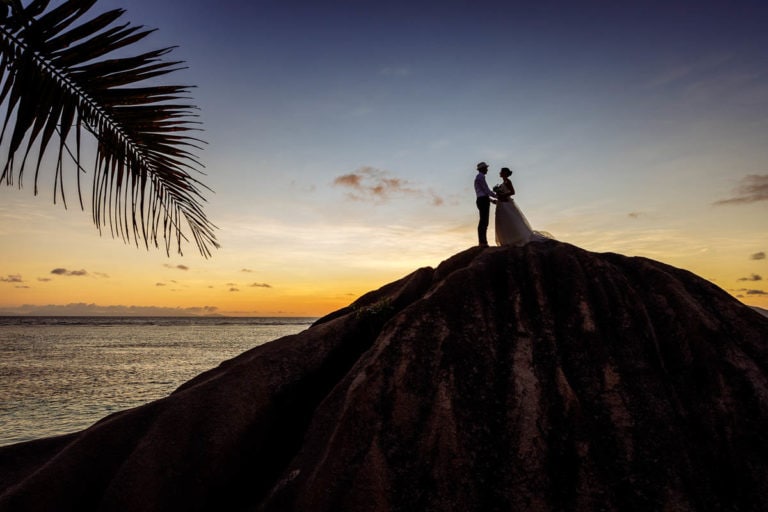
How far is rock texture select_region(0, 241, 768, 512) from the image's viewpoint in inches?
276

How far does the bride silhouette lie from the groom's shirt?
0.78ft

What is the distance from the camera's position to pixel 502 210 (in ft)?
45.5

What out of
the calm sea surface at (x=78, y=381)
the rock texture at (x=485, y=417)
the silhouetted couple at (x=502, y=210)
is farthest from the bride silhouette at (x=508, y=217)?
the calm sea surface at (x=78, y=381)

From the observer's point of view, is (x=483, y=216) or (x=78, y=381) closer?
(x=483, y=216)

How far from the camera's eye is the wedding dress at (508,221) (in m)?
13.5

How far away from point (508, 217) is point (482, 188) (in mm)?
1146

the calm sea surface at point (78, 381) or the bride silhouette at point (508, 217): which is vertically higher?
the bride silhouette at point (508, 217)

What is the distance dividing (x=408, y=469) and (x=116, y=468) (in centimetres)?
525

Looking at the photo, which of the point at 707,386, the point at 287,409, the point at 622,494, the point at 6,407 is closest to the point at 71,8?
the point at 287,409

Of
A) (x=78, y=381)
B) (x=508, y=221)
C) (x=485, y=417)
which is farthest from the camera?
(x=78, y=381)

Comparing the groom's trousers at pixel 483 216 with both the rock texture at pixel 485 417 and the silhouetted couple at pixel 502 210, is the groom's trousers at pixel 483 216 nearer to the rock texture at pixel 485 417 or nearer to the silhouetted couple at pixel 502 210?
the silhouetted couple at pixel 502 210

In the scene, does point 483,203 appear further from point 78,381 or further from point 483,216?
point 78,381

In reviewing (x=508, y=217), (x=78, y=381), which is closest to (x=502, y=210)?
(x=508, y=217)

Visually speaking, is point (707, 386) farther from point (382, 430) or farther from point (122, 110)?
point (122, 110)
